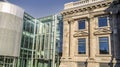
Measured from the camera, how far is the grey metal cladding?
2214 centimetres

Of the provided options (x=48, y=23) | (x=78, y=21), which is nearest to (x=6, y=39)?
(x=48, y=23)

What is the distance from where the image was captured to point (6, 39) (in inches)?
883

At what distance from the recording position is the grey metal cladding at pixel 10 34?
2214 cm

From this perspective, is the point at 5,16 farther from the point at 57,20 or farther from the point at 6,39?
the point at 57,20

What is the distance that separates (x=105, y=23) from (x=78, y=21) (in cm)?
477

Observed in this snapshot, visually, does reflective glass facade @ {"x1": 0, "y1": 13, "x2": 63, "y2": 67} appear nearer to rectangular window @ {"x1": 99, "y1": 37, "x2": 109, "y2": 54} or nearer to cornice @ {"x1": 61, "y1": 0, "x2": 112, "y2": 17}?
cornice @ {"x1": 61, "y1": 0, "x2": 112, "y2": 17}

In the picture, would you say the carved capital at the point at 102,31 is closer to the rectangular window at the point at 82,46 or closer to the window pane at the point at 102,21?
the window pane at the point at 102,21

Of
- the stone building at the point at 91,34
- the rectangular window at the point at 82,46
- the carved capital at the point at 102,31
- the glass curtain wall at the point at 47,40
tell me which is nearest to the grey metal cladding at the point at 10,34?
the glass curtain wall at the point at 47,40

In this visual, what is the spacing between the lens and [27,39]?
26.8 meters

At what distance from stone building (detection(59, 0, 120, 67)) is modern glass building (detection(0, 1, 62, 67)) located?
252 cm

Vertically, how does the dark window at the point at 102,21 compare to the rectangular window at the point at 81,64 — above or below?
above

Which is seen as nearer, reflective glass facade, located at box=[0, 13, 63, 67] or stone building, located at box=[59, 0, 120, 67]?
stone building, located at box=[59, 0, 120, 67]

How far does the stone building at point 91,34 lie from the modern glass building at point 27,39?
252cm

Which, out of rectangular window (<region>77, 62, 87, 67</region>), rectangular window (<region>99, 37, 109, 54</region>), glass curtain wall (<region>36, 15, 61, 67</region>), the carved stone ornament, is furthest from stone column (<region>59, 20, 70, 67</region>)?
rectangular window (<region>99, 37, 109, 54</region>)
